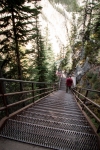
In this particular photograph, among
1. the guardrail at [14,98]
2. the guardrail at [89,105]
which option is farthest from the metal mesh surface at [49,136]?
the guardrail at [89,105]

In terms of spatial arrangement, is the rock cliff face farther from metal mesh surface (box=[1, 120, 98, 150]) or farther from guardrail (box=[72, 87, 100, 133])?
metal mesh surface (box=[1, 120, 98, 150])

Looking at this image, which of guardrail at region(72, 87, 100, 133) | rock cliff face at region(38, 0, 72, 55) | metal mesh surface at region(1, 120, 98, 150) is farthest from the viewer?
rock cliff face at region(38, 0, 72, 55)

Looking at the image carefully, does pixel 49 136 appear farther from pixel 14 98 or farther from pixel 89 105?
pixel 14 98

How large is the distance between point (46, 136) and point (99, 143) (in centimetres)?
118

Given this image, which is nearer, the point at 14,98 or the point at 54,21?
the point at 14,98

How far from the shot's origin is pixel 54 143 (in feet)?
9.73

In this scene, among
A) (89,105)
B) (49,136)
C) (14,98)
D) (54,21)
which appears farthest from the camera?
(54,21)

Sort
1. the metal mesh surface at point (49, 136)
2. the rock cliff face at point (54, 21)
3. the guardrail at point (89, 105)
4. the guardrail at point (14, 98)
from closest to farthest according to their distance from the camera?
the metal mesh surface at point (49, 136) < the guardrail at point (14, 98) < the guardrail at point (89, 105) < the rock cliff face at point (54, 21)

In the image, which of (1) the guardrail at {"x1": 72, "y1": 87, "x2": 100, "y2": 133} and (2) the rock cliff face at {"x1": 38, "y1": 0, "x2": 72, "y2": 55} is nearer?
(1) the guardrail at {"x1": 72, "y1": 87, "x2": 100, "y2": 133}

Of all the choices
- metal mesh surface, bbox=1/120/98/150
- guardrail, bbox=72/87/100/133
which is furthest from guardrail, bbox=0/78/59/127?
guardrail, bbox=72/87/100/133

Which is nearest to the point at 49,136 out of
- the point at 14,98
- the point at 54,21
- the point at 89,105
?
the point at 89,105

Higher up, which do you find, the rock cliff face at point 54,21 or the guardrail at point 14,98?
the rock cliff face at point 54,21

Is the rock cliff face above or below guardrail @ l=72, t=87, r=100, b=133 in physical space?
above

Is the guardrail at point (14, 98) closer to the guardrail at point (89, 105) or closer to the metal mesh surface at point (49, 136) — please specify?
the metal mesh surface at point (49, 136)
